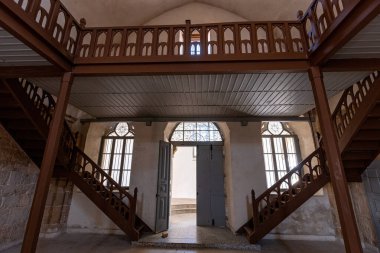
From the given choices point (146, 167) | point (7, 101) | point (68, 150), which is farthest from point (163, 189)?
point (7, 101)

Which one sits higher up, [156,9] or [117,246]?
[156,9]

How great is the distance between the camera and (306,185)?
4.76 m

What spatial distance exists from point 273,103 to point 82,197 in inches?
236

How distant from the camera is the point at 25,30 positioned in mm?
Answer: 2447

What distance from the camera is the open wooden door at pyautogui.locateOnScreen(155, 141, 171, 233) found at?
5610 mm

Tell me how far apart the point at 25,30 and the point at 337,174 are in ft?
14.2

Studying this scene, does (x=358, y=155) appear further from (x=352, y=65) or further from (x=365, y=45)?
(x=365, y=45)

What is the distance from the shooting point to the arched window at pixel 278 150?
21.5 ft

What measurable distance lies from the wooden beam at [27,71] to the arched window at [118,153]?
3871 millimetres

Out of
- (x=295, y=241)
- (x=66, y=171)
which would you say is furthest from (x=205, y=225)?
(x=66, y=171)

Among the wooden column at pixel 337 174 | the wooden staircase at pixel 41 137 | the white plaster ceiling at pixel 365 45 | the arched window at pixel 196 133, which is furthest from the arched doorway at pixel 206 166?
the white plaster ceiling at pixel 365 45

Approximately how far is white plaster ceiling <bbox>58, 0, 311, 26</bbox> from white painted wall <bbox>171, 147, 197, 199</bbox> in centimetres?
672

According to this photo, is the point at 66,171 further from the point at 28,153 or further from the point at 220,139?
the point at 220,139

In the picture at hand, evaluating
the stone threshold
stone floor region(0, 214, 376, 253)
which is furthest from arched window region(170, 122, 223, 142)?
the stone threshold
